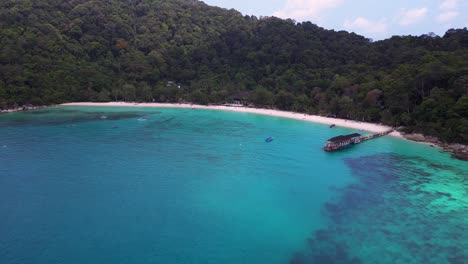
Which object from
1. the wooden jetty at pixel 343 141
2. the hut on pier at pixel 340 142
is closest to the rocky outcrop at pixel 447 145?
the wooden jetty at pixel 343 141

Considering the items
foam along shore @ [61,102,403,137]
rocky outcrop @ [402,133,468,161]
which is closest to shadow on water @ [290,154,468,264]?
rocky outcrop @ [402,133,468,161]

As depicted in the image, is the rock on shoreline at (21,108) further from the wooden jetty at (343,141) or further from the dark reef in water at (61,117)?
the wooden jetty at (343,141)

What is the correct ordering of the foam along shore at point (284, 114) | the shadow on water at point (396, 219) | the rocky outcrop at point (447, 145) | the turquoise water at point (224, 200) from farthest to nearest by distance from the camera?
the foam along shore at point (284, 114), the rocky outcrop at point (447, 145), the turquoise water at point (224, 200), the shadow on water at point (396, 219)

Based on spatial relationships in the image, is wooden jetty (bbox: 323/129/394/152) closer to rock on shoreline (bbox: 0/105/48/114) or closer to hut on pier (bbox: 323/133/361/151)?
hut on pier (bbox: 323/133/361/151)

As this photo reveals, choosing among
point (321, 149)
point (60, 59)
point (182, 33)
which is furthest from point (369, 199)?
point (182, 33)

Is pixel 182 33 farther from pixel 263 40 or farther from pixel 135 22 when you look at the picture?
pixel 263 40

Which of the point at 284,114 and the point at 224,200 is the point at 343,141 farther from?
the point at 284,114
